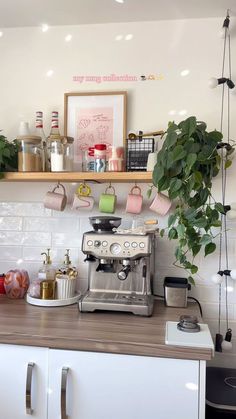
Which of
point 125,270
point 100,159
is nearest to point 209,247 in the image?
point 125,270

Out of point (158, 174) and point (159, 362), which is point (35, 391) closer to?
point (159, 362)

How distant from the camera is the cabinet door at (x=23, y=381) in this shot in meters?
1.41

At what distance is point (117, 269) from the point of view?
1759 mm

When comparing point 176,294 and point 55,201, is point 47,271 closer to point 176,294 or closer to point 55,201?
point 55,201

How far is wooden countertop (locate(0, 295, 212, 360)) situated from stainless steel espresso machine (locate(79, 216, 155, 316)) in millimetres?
56

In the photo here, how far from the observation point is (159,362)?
1.33 meters

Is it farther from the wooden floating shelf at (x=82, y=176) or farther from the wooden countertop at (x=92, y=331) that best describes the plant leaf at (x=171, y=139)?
the wooden countertop at (x=92, y=331)

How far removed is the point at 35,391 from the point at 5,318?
325mm

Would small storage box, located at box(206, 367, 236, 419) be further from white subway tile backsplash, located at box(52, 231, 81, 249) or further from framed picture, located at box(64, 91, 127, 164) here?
framed picture, located at box(64, 91, 127, 164)

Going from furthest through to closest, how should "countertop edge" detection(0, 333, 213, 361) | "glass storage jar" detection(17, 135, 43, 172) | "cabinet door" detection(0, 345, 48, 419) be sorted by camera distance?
"glass storage jar" detection(17, 135, 43, 172)
"cabinet door" detection(0, 345, 48, 419)
"countertop edge" detection(0, 333, 213, 361)

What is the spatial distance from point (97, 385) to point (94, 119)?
51.3 inches

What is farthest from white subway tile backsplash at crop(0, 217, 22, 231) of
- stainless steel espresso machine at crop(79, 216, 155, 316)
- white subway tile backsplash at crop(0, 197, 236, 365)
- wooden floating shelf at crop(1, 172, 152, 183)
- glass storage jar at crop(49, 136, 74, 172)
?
stainless steel espresso machine at crop(79, 216, 155, 316)

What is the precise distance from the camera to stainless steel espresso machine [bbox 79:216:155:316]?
1.64 metres

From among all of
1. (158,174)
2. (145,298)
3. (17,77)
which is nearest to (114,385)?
(145,298)
